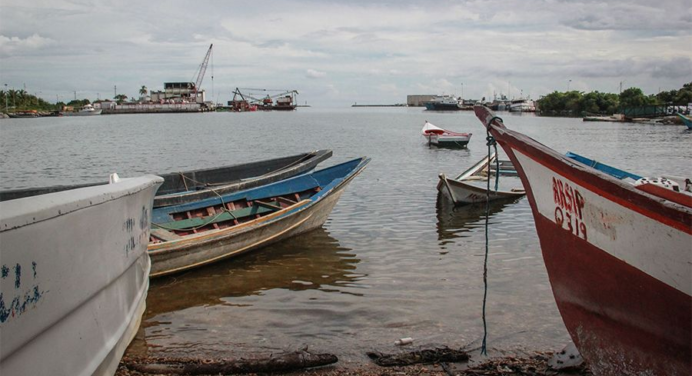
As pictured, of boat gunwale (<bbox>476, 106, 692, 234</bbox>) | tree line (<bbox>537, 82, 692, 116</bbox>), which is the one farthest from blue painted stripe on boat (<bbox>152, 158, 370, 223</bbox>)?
tree line (<bbox>537, 82, 692, 116</bbox>)

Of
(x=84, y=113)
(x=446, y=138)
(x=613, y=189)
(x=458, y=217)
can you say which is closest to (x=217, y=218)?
(x=458, y=217)

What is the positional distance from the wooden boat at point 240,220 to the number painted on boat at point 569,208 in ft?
19.1

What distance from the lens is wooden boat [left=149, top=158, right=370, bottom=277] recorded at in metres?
9.27

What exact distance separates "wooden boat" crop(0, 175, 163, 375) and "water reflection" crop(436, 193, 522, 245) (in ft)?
27.5

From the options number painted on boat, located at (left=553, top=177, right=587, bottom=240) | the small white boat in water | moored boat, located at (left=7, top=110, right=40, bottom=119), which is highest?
the small white boat in water

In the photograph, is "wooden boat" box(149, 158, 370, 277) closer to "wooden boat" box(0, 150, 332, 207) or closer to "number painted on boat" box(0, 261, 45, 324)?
"wooden boat" box(0, 150, 332, 207)

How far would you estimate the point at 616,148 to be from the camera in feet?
138

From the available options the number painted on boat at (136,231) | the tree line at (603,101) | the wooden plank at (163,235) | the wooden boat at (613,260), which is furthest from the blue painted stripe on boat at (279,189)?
the tree line at (603,101)

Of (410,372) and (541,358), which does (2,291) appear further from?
(541,358)

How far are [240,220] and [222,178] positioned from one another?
2.37m

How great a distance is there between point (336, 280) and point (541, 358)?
4093mm

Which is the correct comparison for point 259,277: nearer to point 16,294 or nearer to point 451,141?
point 16,294

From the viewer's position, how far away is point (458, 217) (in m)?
15.0

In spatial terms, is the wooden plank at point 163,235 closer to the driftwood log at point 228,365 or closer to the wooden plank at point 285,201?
the wooden plank at point 285,201
